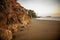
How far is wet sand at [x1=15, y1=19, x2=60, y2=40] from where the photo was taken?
68.4 inches

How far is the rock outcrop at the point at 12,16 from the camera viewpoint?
167 centimetres

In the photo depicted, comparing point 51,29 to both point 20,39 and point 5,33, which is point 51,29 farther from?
point 5,33

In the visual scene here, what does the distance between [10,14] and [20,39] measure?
1.15ft

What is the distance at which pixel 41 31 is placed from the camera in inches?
69.6

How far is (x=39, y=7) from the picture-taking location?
185cm

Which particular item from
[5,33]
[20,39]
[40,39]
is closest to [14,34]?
[20,39]

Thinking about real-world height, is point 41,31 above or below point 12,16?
below

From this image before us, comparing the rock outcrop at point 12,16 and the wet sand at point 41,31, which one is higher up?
the rock outcrop at point 12,16

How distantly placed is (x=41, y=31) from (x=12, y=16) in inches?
17.1

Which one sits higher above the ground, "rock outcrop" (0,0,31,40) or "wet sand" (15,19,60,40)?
"rock outcrop" (0,0,31,40)

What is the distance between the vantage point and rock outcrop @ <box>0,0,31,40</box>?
1.67 metres

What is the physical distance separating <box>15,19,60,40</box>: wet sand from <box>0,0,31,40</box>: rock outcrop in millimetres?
87

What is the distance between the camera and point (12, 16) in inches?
69.0

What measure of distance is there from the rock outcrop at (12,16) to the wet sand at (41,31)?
0.29 feet
